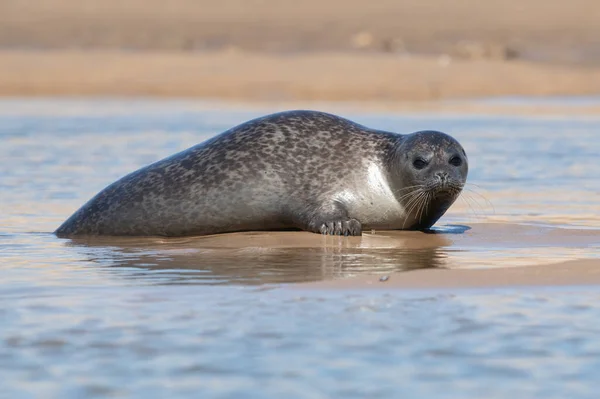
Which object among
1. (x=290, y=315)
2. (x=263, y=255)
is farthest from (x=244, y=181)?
(x=290, y=315)

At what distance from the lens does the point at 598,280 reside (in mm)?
6988

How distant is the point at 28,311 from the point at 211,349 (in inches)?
47.0

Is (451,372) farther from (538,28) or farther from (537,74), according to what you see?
(538,28)

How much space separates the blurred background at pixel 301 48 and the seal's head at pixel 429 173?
18.0 meters

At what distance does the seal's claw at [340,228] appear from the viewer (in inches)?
349

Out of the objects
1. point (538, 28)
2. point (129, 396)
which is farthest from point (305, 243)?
point (538, 28)

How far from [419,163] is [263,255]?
5.08 feet

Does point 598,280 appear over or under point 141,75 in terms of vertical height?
under

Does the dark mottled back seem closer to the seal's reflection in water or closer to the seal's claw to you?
the seal's reflection in water

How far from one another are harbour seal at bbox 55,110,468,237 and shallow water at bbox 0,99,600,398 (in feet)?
0.70

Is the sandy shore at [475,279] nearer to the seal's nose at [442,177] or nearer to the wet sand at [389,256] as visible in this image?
the wet sand at [389,256]

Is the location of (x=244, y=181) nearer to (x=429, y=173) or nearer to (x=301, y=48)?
(x=429, y=173)

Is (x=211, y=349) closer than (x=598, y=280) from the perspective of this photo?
Yes

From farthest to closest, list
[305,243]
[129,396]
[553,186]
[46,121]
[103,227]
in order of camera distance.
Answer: [46,121] → [553,186] → [103,227] → [305,243] → [129,396]
